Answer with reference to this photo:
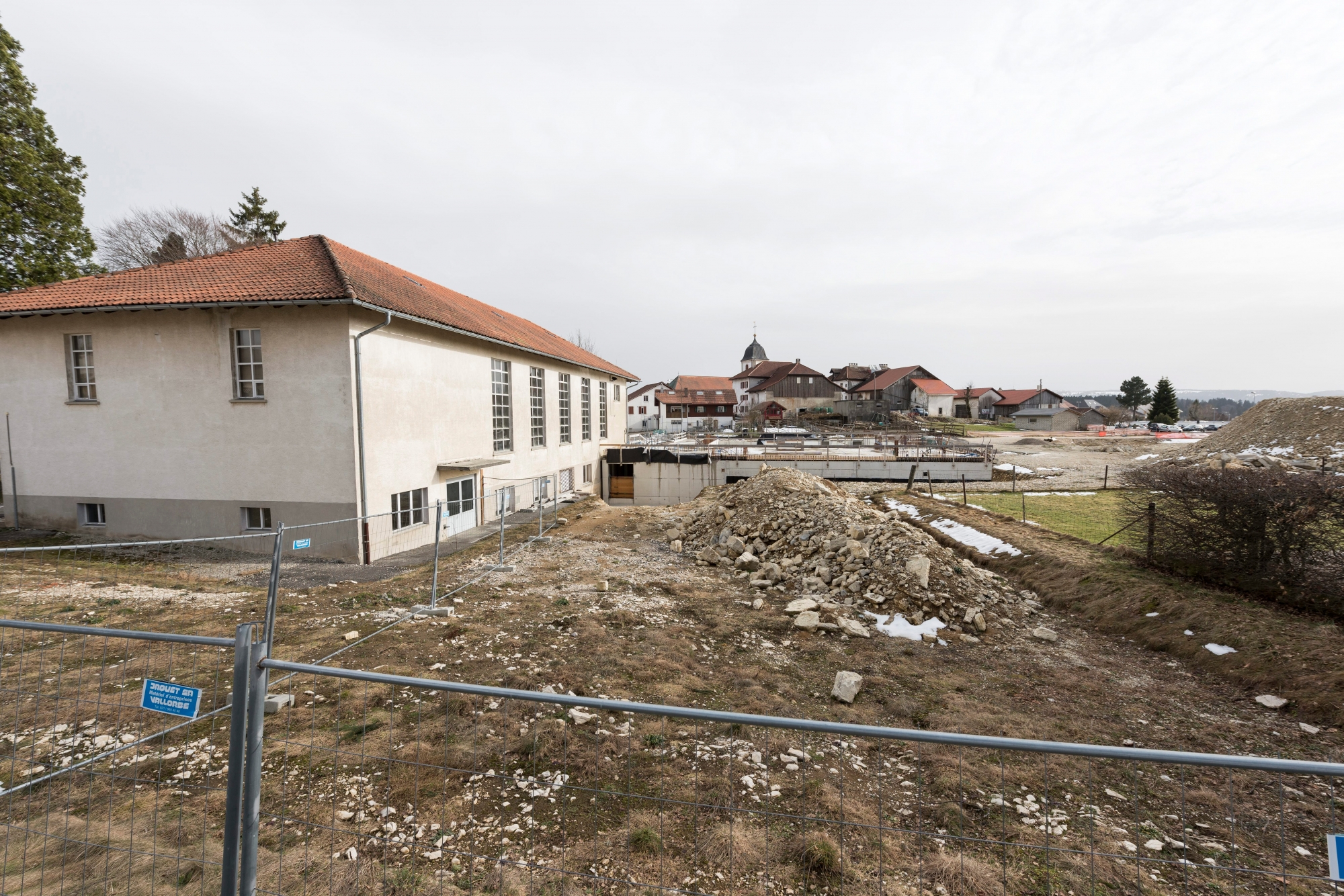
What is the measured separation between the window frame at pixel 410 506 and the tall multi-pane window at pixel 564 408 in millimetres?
10394

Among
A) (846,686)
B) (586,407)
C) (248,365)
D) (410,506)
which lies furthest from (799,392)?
(846,686)

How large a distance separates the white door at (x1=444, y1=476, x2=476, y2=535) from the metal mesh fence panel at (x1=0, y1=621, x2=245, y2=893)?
9.50 metres

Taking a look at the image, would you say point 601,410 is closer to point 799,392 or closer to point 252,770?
point 252,770

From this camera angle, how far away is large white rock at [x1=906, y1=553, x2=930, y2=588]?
10.8m

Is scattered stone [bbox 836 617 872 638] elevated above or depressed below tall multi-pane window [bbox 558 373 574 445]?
below

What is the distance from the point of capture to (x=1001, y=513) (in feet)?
64.0

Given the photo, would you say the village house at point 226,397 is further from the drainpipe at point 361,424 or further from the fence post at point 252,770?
the fence post at point 252,770

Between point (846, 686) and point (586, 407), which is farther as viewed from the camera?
point (586, 407)

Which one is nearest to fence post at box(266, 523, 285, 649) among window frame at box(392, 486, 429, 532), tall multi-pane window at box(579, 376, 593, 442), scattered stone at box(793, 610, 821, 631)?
scattered stone at box(793, 610, 821, 631)

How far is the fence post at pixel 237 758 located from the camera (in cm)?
262

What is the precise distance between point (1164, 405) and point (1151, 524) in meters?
74.8

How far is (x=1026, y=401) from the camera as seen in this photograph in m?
83.6

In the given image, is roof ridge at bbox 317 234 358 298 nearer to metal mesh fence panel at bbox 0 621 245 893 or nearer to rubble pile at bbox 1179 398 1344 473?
metal mesh fence panel at bbox 0 621 245 893

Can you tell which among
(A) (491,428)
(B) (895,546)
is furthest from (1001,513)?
(A) (491,428)
